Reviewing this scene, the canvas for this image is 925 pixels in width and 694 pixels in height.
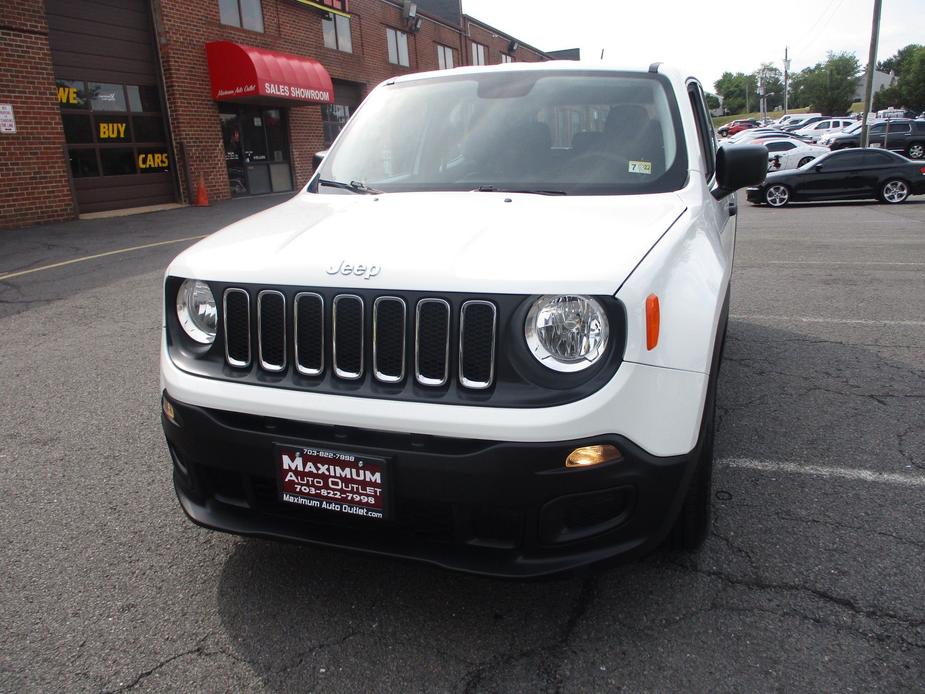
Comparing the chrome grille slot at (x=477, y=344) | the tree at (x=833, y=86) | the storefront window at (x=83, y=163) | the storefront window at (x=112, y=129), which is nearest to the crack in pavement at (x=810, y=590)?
the chrome grille slot at (x=477, y=344)

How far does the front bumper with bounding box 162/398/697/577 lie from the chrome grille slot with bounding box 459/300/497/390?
0.18m

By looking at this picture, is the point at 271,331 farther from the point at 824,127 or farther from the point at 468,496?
the point at 824,127

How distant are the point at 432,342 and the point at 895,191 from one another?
18.2 m

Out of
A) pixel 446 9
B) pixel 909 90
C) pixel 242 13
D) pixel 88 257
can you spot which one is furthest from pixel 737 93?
pixel 88 257

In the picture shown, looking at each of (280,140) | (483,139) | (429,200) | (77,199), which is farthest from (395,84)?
(280,140)

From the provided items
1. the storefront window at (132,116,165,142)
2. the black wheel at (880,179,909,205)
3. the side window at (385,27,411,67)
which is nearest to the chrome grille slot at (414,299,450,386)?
the storefront window at (132,116,165,142)

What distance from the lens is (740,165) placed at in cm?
319

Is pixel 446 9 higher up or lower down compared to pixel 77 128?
higher up

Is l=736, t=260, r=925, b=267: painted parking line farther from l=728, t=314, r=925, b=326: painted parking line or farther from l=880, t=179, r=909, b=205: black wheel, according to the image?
l=880, t=179, r=909, b=205: black wheel

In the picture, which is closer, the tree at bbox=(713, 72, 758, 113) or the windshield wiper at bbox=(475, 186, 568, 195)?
the windshield wiper at bbox=(475, 186, 568, 195)

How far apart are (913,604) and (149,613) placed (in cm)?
250

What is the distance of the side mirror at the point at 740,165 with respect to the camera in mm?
3180

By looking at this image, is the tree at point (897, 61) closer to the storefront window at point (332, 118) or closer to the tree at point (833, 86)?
the tree at point (833, 86)

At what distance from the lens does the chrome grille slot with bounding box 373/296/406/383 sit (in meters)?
2.05
